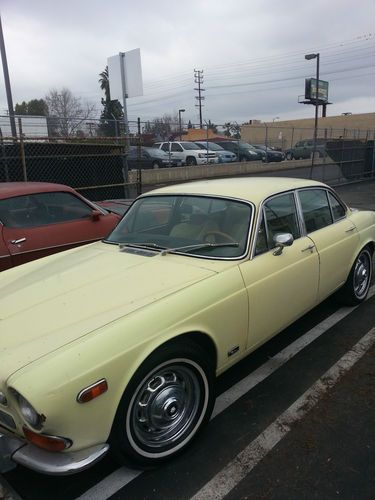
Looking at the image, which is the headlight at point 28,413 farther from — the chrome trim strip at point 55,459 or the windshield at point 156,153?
the windshield at point 156,153

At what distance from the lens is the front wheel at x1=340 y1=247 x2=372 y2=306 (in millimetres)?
4590

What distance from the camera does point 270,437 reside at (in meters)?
2.71

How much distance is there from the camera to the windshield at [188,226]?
3178mm

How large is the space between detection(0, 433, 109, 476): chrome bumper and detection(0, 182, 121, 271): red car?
9.08 feet

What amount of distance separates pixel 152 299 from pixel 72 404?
76 cm

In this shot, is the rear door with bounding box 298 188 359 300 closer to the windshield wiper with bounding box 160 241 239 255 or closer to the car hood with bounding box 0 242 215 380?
the windshield wiper with bounding box 160 241 239 255

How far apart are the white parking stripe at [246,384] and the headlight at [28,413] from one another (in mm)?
656

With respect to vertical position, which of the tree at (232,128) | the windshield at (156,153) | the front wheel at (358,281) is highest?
the tree at (232,128)

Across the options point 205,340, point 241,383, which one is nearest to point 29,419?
point 205,340

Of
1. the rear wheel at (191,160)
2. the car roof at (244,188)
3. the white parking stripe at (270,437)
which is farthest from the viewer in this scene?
the rear wheel at (191,160)

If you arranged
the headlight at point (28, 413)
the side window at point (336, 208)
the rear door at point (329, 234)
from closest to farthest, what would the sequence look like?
1. the headlight at point (28, 413)
2. the rear door at point (329, 234)
3. the side window at point (336, 208)

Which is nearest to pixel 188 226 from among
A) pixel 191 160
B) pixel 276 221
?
pixel 276 221

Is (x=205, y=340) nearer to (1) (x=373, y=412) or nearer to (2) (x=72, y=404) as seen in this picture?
(2) (x=72, y=404)

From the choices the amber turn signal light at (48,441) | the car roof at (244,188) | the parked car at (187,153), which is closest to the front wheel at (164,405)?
the amber turn signal light at (48,441)
